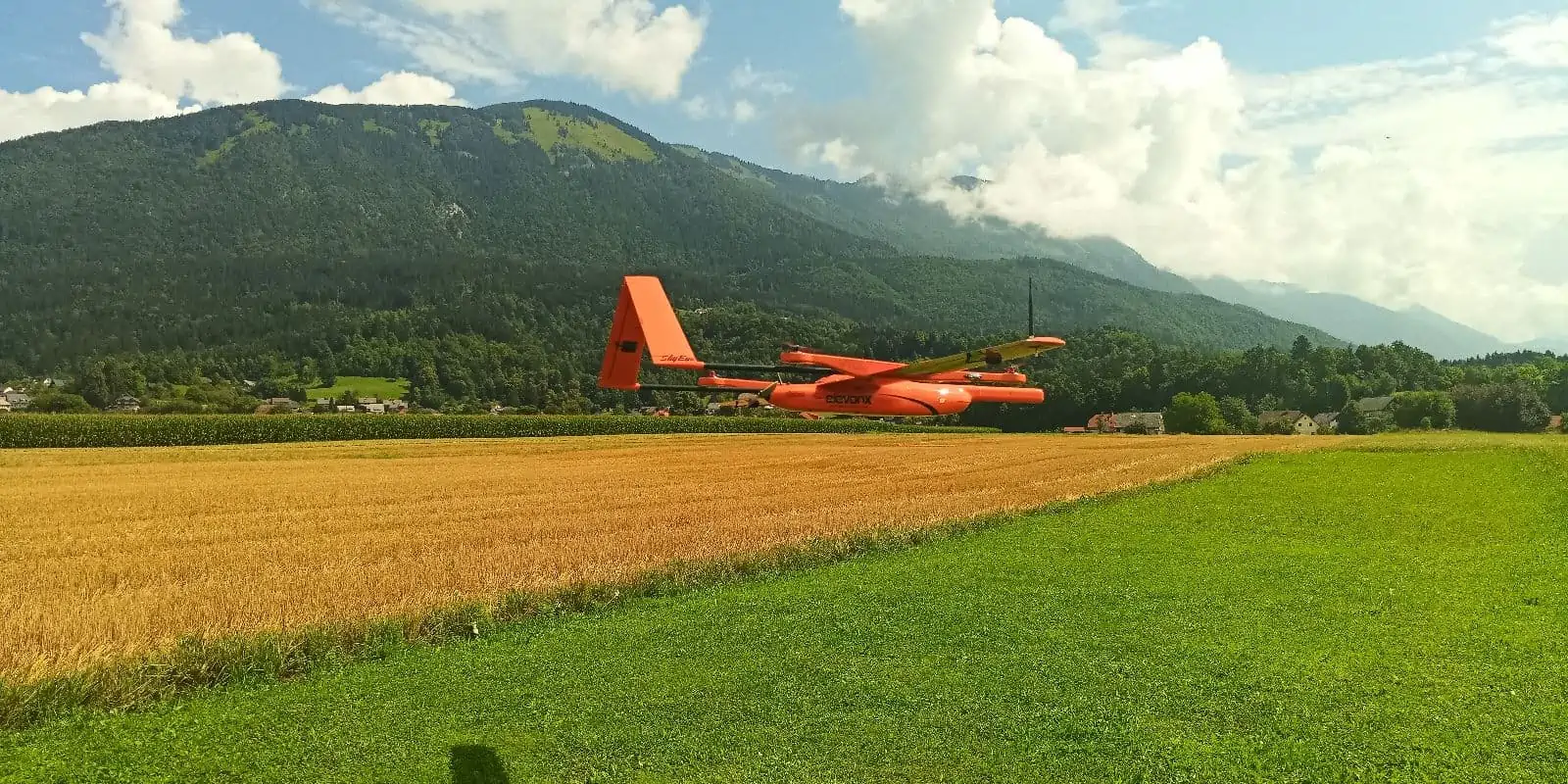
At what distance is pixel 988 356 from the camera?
888cm

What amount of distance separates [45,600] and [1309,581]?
2601cm

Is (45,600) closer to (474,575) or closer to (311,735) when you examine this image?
(474,575)

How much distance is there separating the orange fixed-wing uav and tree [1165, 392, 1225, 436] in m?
102

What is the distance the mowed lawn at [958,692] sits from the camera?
10.4 metres

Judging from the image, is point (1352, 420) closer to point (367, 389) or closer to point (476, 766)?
point (476, 766)

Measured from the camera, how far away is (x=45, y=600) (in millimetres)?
16922

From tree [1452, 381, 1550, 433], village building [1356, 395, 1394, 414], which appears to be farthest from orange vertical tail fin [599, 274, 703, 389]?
village building [1356, 395, 1394, 414]

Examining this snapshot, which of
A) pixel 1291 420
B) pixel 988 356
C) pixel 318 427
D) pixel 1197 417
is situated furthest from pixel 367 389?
pixel 988 356

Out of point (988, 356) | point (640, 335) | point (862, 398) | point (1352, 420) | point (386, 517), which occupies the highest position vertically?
point (640, 335)

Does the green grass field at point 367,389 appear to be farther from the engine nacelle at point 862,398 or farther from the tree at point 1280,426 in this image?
the engine nacelle at point 862,398

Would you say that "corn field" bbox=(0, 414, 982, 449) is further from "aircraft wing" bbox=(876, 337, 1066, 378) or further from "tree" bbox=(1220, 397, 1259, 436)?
"aircraft wing" bbox=(876, 337, 1066, 378)

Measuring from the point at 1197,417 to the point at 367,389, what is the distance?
13040 cm

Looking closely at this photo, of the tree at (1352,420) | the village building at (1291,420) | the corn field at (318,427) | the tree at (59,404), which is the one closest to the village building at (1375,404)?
the tree at (1352,420)

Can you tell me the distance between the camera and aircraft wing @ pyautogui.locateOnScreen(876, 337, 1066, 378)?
334 inches
